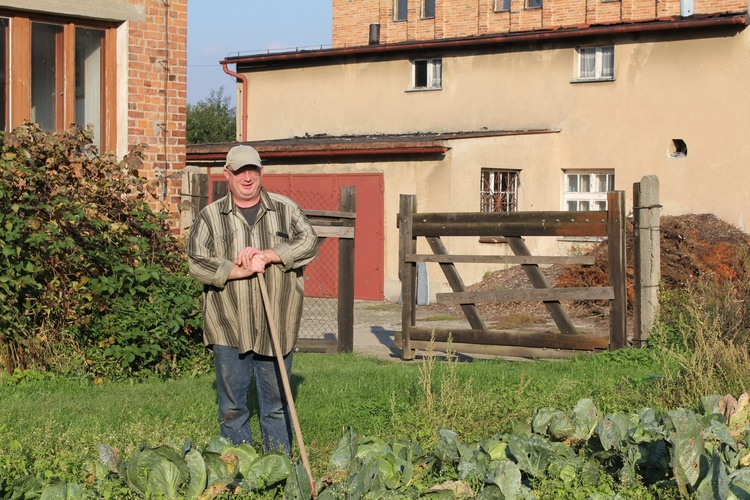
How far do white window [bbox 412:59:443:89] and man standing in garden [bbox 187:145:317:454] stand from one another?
19056 mm

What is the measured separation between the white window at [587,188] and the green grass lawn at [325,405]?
43.0 feet

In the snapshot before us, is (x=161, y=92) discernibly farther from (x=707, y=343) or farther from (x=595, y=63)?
(x=595, y=63)

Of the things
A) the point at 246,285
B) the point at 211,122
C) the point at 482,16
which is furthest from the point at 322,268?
the point at 211,122

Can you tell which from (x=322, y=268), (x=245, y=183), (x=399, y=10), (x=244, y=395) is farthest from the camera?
(x=399, y=10)

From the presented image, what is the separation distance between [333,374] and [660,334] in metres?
3.20

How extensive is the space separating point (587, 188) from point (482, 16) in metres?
8.96

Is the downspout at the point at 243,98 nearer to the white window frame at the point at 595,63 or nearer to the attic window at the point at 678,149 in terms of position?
the white window frame at the point at 595,63

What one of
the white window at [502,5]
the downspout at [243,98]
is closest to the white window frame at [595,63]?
the white window at [502,5]

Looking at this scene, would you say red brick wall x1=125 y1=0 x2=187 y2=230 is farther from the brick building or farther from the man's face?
the man's face

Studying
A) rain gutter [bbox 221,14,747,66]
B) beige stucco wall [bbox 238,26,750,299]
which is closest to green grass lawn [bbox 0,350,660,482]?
beige stucco wall [bbox 238,26,750,299]

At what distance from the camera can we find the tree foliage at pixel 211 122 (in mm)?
60281

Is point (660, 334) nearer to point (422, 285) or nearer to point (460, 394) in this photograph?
point (460, 394)

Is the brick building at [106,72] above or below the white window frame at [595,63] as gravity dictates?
below

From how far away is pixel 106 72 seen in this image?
11484 mm
